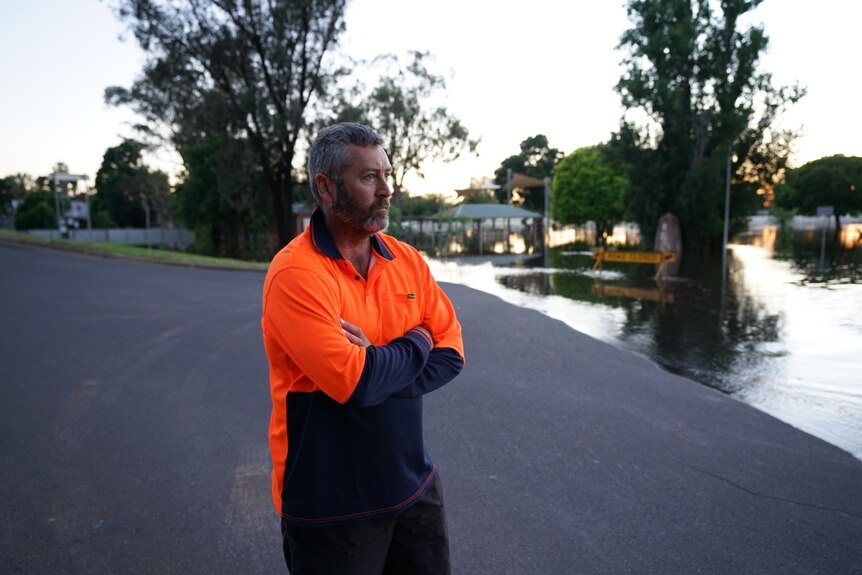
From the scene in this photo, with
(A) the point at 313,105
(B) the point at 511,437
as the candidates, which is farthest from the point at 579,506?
(A) the point at 313,105

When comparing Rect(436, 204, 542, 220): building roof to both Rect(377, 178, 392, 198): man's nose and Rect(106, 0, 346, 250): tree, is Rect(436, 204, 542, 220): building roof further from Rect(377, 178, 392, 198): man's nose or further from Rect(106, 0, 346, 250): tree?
Rect(377, 178, 392, 198): man's nose

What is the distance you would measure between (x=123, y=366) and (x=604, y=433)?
5479 mm

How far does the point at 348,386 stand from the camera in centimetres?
167

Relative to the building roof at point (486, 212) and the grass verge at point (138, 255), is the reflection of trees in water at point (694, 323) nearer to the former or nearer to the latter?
the grass verge at point (138, 255)

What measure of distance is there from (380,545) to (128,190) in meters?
68.0

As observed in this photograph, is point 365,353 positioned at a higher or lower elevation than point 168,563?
higher

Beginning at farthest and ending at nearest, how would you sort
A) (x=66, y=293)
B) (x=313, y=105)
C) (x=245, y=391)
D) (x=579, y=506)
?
(x=313, y=105) < (x=66, y=293) < (x=245, y=391) < (x=579, y=506)

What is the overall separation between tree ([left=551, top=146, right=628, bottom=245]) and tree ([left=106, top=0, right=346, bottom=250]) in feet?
123

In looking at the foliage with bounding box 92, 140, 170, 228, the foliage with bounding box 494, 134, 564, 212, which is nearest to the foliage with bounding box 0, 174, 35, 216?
the foliage with bounding box 92, 140, 170, 228

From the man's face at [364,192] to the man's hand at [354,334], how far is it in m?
0.34

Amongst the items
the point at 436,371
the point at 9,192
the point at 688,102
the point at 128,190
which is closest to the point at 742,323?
the point at 436,371

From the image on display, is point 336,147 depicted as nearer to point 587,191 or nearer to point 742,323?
point 742,323

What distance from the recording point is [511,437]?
4.85 m

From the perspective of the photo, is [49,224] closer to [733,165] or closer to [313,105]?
[313,105]
